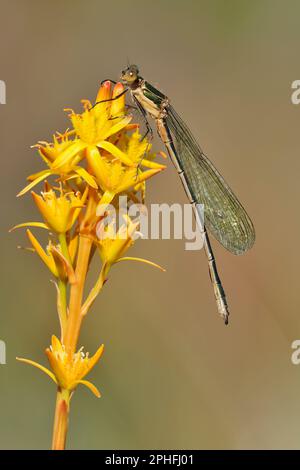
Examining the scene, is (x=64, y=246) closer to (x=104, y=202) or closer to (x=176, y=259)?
(x=104, y=202)

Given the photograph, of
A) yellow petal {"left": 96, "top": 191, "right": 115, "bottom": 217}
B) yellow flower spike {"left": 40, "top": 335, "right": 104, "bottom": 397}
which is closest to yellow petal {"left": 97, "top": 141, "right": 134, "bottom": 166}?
yellow petal {"left": 96, "top": 191, "right": 115, "bottom": 217}

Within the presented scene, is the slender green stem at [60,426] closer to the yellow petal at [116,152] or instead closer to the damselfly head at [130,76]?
the yellow petal at [116,152]

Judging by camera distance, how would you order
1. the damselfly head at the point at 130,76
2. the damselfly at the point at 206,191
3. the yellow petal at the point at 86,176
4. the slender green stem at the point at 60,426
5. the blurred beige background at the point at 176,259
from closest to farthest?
the slender green stem at the point at 60,426 → the yellow petal at the point at 86,176 → the damselfly head at the point at 130,76 → the damselfly at the point at 206,191 → the blurred beige background at the point at 176,259

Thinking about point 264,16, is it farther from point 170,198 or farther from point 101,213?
point 101,213

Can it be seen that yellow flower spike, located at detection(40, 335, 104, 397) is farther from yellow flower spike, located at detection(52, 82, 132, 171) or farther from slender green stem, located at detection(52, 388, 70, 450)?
yellow flower spike, located at detection(52, 82, 132, 171)

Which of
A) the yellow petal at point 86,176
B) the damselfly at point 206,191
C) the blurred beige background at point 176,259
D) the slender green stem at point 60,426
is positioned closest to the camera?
the slender green stem at point 60,426

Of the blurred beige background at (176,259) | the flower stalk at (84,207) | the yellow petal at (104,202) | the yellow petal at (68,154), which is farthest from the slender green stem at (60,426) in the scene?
the blurred beige background at (176,259)

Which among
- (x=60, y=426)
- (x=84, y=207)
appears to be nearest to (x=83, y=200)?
(x=84, y=207)
